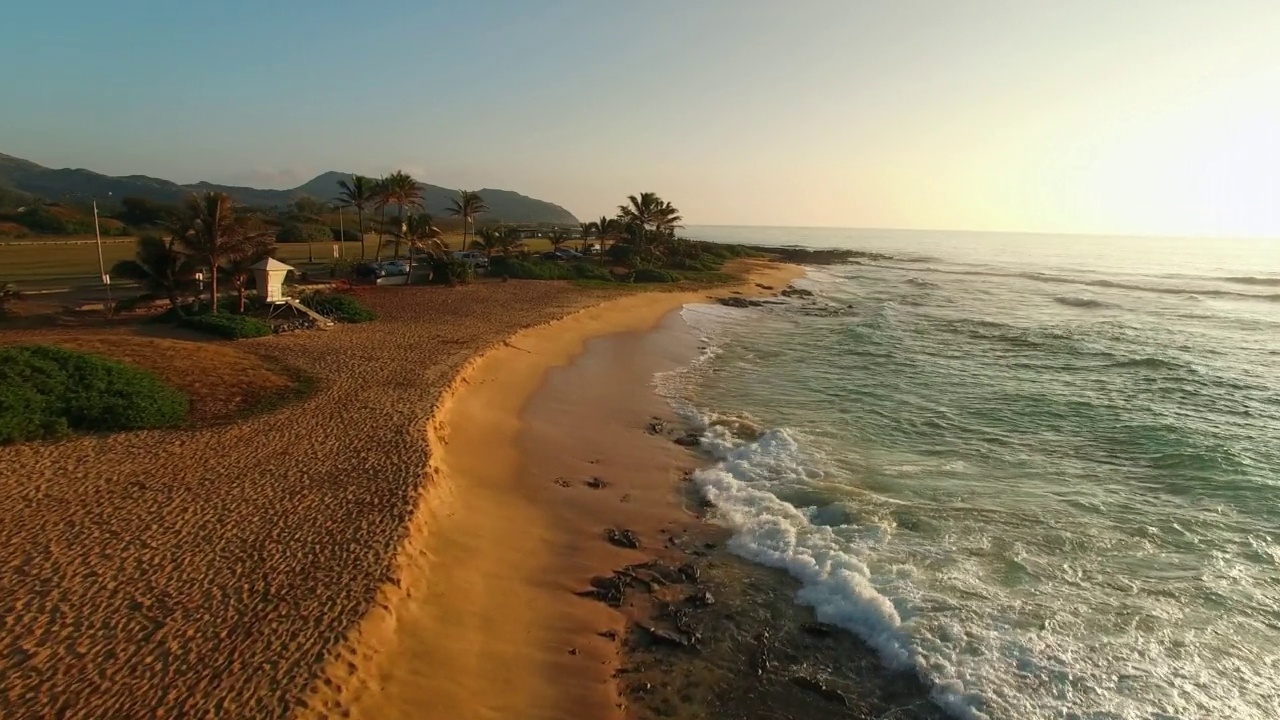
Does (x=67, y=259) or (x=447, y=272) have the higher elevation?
(x=67, y=259)

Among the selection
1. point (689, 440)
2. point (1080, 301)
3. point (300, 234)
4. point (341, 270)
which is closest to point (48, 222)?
Answer: point (300, 234)

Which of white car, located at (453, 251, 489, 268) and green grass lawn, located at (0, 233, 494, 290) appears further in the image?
white car, located at (453, 251, 489, 268)

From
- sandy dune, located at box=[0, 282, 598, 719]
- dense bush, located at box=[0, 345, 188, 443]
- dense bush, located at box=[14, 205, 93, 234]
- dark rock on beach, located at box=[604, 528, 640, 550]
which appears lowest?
dark rock on beach, located at box=[604, 528, 640, 550]

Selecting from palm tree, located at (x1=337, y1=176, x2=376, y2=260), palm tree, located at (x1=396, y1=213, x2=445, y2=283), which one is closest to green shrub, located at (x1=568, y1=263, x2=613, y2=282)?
palm tree, located at (x1=396, y1=213, x2=445, y2=283)

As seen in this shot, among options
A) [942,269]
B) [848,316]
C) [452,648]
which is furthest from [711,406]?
[942,269]

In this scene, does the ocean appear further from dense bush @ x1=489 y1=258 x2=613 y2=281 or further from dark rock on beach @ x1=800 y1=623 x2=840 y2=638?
dense bush @ x1=489 y1=258 x2=613 y2=281

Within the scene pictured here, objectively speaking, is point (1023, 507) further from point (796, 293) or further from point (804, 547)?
point (796, 293)

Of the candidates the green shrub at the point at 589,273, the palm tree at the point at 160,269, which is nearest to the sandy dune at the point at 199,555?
the palm tree at the point at 160,269

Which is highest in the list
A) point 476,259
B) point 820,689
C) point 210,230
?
point 210,230
